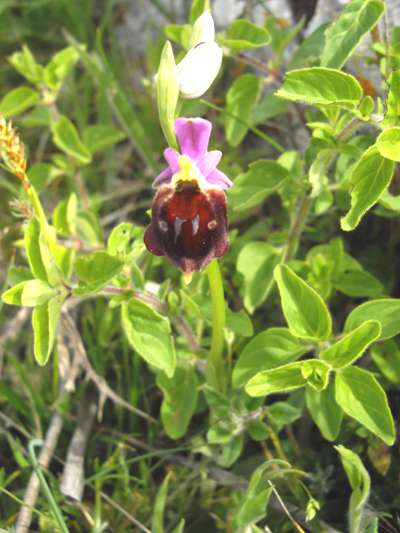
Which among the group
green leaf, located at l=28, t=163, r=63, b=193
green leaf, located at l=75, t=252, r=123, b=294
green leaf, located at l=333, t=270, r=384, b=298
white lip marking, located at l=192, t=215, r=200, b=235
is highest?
green leaf, located at l=28, t=163, r=63, b=193

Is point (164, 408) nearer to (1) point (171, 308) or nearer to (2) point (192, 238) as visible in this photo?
(1) point (171, 308)

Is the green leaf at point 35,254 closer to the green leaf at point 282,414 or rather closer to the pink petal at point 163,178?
the pink petal at point 163,178

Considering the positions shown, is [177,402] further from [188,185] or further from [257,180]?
[188,185]

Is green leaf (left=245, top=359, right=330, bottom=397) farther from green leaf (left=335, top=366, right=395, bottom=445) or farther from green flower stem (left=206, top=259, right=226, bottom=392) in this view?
green flower stem (left=206, top=259, right=226, bottom=392)

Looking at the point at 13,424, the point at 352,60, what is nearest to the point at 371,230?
the point at 352,60

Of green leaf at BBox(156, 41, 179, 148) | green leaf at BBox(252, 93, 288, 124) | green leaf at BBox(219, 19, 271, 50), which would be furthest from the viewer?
green leaf at BBox(252, 93, 288, 124)

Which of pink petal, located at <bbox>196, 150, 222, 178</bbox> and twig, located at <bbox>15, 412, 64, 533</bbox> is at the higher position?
pink petal, located at <bbox>196, 150, 222, 178</bbox>

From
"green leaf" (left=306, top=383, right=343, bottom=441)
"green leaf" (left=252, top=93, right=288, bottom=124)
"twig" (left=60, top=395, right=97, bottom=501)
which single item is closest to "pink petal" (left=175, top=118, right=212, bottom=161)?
"green leaf" (left=306, top=383, right=343, bottom=441)

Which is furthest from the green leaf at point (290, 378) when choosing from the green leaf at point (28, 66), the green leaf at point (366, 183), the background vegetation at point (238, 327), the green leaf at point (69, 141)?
the green leaf at point (28, 66)
